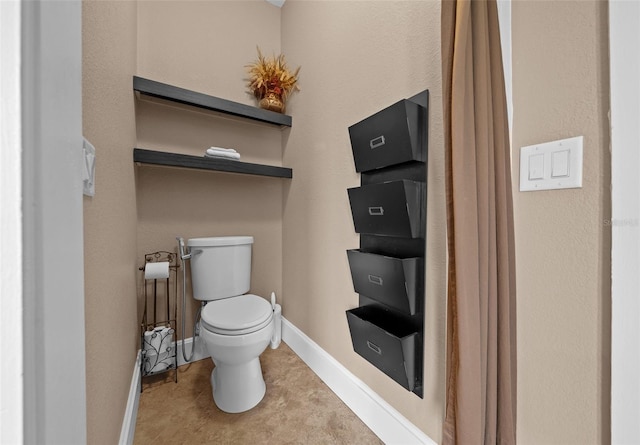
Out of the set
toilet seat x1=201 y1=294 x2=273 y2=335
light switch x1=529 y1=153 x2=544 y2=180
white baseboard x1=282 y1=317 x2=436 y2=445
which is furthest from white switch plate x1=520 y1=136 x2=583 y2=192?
toilet seat x1=201 y1=294 x2=273 y2=335

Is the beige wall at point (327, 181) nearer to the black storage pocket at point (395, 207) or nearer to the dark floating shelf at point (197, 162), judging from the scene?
the black storage pocket at point (395, 207)

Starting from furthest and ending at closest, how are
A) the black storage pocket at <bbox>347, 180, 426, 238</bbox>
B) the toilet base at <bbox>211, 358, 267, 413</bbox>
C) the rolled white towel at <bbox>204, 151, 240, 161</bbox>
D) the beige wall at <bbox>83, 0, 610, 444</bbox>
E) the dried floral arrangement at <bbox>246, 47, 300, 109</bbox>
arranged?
1. the dried floral arrangement at <bbox>246, 47, 300, 109</bbox>
2. the rolled white towel at <bbox>204, 151, 240, 161</bbox>
3. the toilet base at <bbox>211, 358, 267, 413</bbox>
4. the black storage pocket at <bbox>347, 180, 426, 238</bbox>
5. the beige wall at <bbox>83, 0, 610, 444</bbox>

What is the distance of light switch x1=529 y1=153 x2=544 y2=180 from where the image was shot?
715mm

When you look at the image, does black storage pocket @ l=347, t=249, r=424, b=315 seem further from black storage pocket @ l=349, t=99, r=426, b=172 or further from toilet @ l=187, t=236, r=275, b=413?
toilet @ l=187, t=236, r=275, b=413

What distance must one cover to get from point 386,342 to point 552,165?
76 cm

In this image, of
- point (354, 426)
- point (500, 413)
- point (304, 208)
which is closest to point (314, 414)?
point (354, 426)

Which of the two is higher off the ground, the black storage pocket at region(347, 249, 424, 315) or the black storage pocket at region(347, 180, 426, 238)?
the black storage pocket at region(347, 180, 426, 238)

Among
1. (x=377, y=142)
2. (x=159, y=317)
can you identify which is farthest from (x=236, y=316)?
(x=377, y=142)

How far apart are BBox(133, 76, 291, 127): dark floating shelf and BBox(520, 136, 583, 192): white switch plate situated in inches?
57.3

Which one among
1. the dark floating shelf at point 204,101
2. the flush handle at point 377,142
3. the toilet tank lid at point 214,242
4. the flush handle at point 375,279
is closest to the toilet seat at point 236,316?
the toilet tank lid at point 214,242

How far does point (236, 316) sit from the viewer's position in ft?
4.34

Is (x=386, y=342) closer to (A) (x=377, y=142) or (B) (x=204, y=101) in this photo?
(A) (x=377, y=142)

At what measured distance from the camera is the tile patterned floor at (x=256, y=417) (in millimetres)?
1141

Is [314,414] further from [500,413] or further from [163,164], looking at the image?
[163,164]
